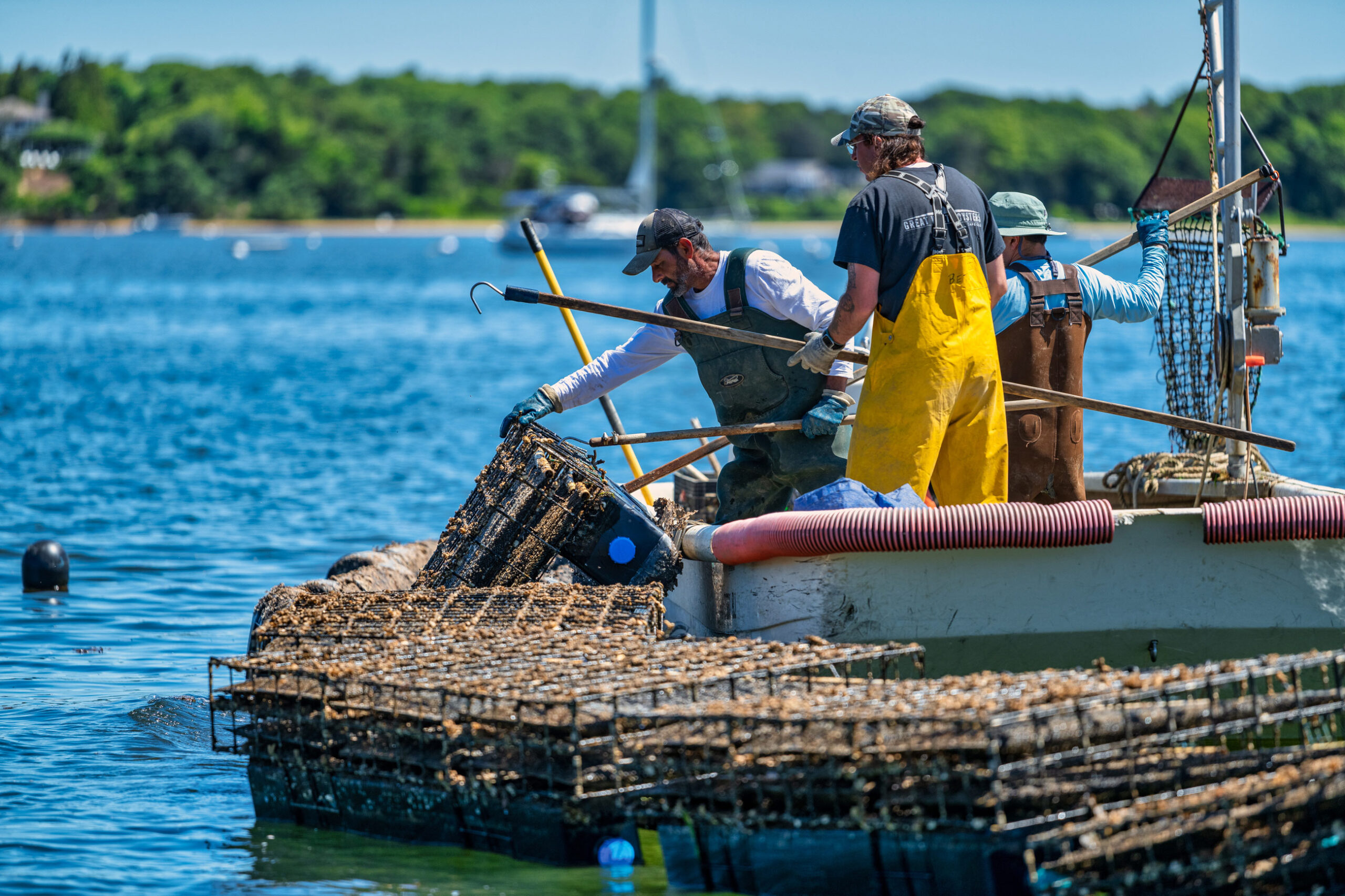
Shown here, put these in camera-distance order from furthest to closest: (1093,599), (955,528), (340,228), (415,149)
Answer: (340,228) < (415,149) < (1093,599) < (955,528)

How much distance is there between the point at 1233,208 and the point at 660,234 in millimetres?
2577

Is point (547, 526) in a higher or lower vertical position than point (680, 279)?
lower

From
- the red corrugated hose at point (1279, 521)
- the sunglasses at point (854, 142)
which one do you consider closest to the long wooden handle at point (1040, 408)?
the red corrugated hose at point (1279, 521)

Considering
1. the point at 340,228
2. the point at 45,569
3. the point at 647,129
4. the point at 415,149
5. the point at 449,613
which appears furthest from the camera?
the point at 340,228

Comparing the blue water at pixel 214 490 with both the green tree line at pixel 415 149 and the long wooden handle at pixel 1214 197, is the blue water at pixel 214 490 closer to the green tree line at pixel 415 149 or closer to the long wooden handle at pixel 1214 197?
the long wooden handle at pixel 1214 197

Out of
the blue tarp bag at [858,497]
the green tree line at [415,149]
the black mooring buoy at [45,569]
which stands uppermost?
the green tree line at [415,149]

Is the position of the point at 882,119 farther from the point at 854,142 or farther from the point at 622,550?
the point at 622,550

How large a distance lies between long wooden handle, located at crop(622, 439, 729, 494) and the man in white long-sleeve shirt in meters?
0.43

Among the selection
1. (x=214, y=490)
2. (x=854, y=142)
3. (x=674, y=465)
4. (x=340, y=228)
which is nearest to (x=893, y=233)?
(x=854, y=142)

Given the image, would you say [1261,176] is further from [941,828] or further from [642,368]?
[941,828]

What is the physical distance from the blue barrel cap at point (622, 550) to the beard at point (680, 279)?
1.03m

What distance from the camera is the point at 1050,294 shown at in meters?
6.43

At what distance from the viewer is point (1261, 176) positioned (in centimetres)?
688

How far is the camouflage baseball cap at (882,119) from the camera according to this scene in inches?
224
